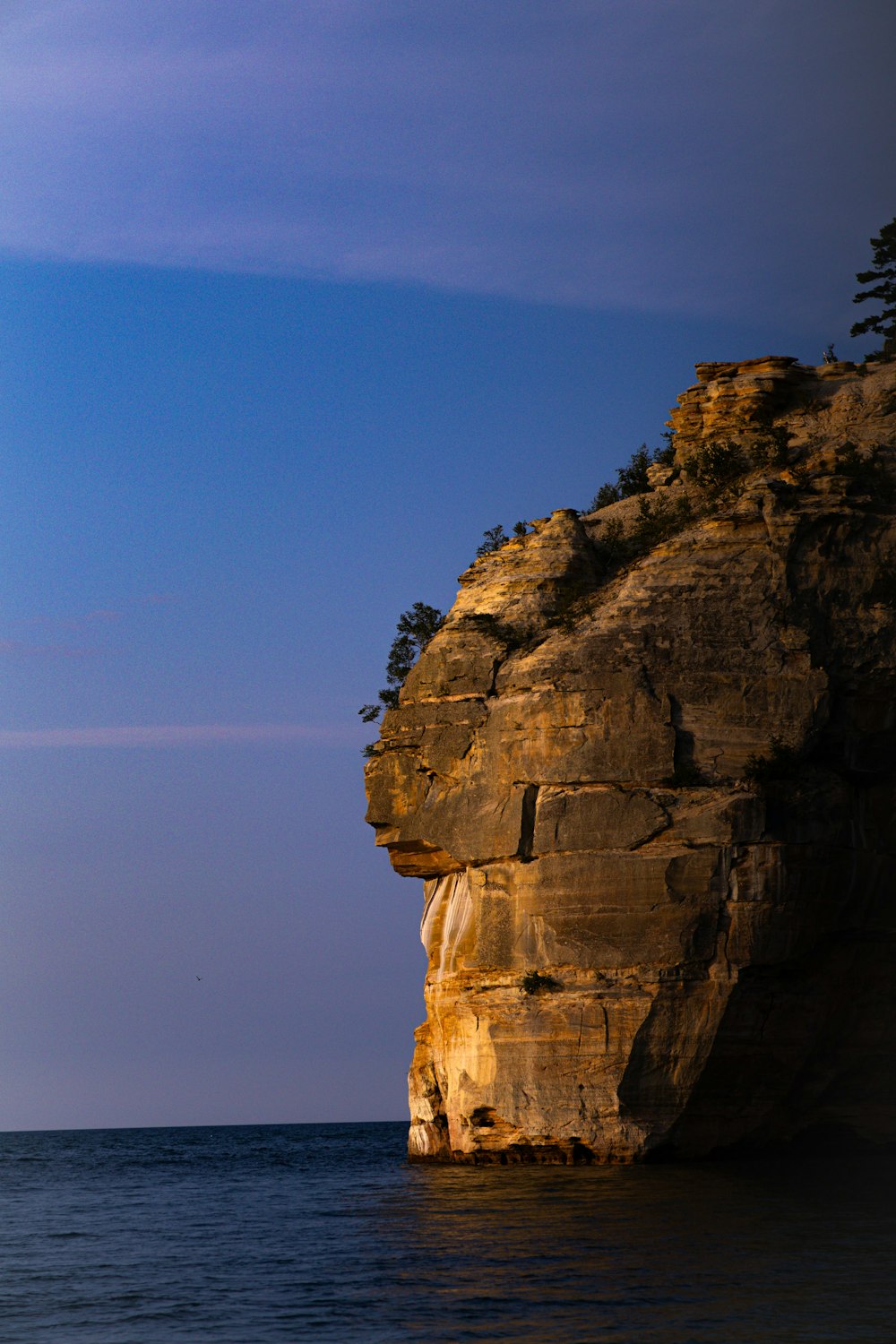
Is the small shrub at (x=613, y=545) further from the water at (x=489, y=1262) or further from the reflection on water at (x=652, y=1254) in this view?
the water at (x=489, y=1262)

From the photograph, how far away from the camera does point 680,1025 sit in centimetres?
3497

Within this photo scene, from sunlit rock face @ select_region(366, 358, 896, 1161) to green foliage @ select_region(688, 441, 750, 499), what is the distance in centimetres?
157

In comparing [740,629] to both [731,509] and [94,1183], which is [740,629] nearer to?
[731,509]

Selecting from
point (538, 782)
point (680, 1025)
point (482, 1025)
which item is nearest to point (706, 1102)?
point (680, 1025)

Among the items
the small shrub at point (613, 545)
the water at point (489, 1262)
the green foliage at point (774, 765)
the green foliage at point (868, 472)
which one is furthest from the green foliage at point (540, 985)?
the green foliage at point (868, 472)

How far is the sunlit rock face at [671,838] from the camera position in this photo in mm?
35250

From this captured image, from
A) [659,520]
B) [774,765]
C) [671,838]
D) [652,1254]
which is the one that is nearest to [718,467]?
[659,520]

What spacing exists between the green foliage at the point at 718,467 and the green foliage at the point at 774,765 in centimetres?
978

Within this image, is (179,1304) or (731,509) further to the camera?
(731,509)

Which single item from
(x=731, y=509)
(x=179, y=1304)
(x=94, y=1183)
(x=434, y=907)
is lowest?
(x=94, y=1183)

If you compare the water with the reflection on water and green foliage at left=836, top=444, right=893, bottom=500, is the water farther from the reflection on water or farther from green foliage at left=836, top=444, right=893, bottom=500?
green foliage at left=836, top=444, right=893, bottom=500

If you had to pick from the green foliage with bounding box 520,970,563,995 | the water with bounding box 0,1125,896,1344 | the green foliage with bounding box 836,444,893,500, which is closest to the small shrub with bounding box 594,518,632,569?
the green foliage with bounding box 836,444,893,500

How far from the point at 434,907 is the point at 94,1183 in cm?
2146

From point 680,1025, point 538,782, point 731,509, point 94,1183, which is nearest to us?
point 680,1025
